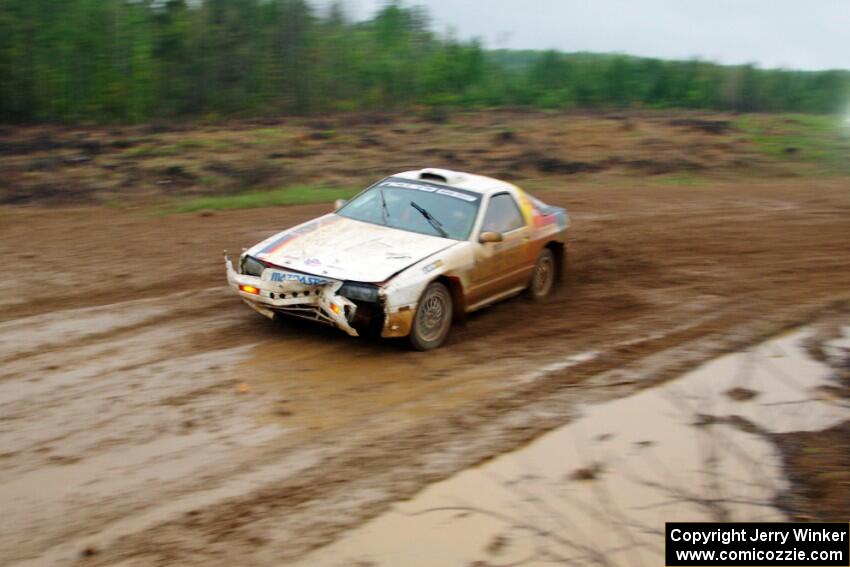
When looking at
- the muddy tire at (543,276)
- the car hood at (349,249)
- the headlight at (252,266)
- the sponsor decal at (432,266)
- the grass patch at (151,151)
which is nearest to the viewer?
the car hood at (349,249)

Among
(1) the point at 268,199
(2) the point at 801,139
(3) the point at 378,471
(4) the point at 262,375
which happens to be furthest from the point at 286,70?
(3) the point at 378,471

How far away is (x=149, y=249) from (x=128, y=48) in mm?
12737

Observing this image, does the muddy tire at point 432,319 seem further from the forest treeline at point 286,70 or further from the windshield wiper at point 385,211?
the forest treeline at point 286,70

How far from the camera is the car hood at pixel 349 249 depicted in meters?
7.97

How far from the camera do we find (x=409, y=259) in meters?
8.16

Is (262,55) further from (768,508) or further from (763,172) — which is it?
(768,508)

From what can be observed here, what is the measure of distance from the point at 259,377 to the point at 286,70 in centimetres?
1944

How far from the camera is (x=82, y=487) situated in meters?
5.49

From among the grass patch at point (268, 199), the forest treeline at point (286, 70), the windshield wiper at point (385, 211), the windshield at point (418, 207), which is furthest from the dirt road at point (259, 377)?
the forest treeline at point (286, 70)

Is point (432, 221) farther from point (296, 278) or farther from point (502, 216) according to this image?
point (296, 278)

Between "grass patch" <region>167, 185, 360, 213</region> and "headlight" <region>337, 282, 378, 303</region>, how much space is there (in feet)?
25.2

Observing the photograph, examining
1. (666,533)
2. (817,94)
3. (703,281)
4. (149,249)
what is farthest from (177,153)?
(817,94)

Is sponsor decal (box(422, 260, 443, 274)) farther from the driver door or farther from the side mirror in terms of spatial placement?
the side mirror

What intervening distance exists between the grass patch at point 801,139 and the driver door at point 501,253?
1434 centimetres
